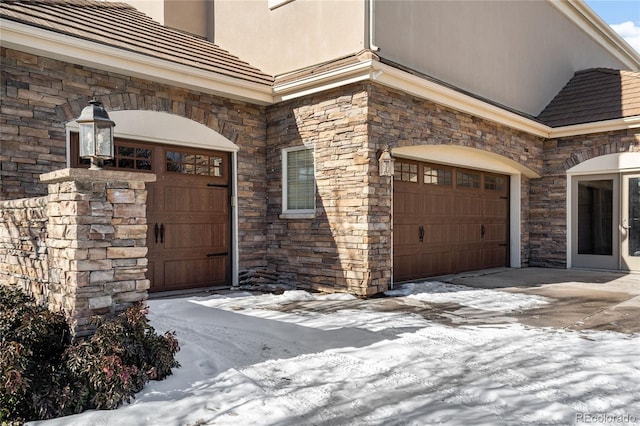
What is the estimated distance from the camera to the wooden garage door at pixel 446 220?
8.28 m

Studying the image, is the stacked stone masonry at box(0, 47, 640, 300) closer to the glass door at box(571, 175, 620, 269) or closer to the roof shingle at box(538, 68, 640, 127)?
the roof shingle at box(538, 68, 640, 127)

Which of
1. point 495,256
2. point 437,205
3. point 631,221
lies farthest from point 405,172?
point 631,221

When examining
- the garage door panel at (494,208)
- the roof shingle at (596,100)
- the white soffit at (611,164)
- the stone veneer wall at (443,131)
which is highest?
the roof shingle at (596,100)

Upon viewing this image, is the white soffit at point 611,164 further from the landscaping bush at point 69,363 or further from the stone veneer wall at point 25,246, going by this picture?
the stone veneer wall at point 25,246

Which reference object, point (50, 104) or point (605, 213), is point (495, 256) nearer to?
point (605, 213)

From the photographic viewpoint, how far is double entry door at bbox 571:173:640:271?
32.5 feet

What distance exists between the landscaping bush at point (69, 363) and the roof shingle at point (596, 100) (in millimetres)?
10362

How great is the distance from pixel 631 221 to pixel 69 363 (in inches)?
425

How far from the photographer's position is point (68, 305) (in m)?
3.68

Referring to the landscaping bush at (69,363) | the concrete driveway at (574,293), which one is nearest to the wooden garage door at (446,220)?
the concrete driveway at (574,293)

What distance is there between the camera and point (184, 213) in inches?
292

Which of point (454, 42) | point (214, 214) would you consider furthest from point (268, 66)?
point (454, 42)

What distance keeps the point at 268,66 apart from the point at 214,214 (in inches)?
115

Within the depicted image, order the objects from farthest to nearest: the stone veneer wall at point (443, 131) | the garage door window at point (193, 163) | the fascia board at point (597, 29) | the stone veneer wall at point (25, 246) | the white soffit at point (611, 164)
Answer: the fascia board at point (597, 29)
the white soffit at point (611, 164)
the garage door window at point (193, 163)
the stone veneer wall at point (443, 131)
the stone veneer wall at point (25, 246)
